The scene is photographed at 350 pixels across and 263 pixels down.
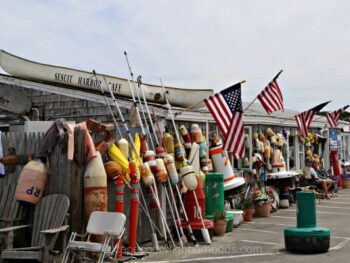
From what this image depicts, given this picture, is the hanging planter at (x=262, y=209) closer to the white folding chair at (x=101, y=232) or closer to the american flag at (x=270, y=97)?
the american flag at (x=270, y=97)

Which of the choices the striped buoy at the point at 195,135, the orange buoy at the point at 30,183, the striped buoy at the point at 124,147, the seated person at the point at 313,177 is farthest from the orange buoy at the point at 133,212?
the seated person at the point at 313,177

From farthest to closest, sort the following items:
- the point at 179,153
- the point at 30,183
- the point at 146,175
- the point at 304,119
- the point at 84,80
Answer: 1. the point at 304,119
2. the point at 84,80
3. the point at 179,153
4. the point at 146,175
5. the point at 30,183

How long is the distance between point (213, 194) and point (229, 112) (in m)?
1.68

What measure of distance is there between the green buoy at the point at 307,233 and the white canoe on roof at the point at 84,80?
477 centimetres

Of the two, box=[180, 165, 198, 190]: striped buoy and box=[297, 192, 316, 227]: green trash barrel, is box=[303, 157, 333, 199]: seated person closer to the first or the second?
box=[180, 165, 198, 190]: striped buoy

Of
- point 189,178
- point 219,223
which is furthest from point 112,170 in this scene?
point 219,223

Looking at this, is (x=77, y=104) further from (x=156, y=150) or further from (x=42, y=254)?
(x=42, y=254)

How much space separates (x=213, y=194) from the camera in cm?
1007

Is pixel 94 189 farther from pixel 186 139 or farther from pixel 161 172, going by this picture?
pixel 186 139

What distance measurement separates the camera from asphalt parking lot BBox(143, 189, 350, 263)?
311 inches

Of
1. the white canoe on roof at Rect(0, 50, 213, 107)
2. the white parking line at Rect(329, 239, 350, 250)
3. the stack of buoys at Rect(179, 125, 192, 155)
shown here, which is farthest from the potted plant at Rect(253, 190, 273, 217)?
the white parking line at Rect(329, 239, 350, 250)

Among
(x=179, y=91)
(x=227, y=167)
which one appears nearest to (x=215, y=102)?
(x=227, y=167)

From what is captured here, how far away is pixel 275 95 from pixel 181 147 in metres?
4.12

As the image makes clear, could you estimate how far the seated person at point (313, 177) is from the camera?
1694 cm
